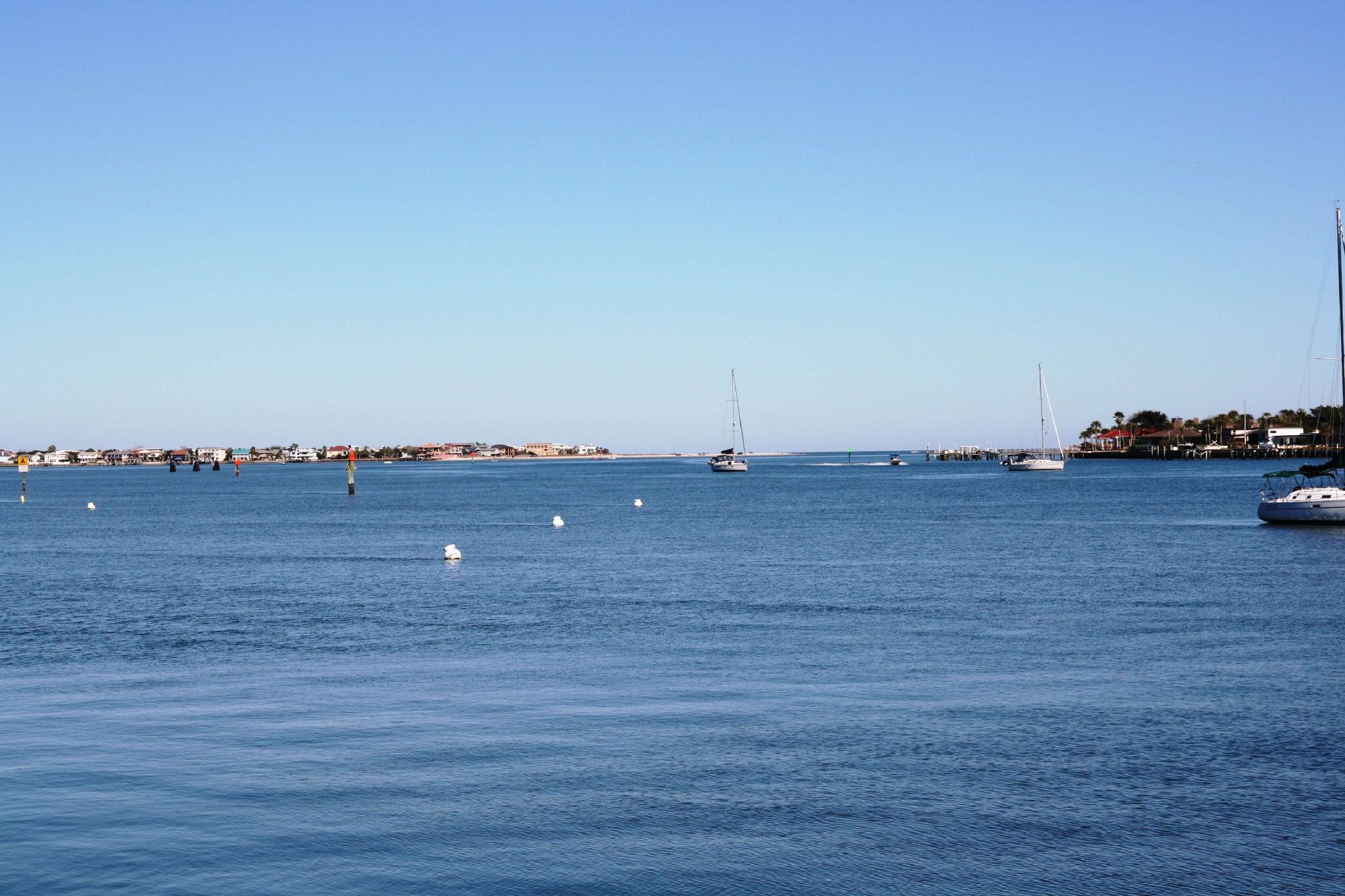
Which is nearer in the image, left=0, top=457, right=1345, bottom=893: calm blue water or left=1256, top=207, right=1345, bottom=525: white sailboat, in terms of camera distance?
left=0, top=457, right=1345, bottom=893: calm blue water

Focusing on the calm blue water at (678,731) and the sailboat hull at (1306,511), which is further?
the sailboat hull at (1306,511)

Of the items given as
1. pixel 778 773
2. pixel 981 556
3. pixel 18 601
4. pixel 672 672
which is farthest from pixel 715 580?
pixel 778 773

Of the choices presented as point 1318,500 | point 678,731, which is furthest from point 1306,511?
point 678,731

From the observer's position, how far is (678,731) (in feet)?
66.7

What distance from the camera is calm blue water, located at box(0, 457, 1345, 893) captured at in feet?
46.6

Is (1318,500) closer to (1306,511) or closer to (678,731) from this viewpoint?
(1306,511)

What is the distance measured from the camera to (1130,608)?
3650cm

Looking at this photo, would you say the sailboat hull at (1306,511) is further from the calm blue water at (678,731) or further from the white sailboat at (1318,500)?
the calm blue water at (678,731)

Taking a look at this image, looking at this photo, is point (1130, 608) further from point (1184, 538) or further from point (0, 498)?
point (0, 498)

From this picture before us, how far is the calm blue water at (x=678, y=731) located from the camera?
46.6ft

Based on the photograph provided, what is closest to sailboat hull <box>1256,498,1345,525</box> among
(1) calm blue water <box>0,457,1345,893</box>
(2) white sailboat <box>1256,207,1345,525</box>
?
(2) white sailboat <box>1256,207,1345,525</box>

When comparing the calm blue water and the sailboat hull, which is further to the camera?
the sailboat hull

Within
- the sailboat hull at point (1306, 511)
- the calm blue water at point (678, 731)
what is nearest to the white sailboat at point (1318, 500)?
the sailboat hull at point (1306, 511)

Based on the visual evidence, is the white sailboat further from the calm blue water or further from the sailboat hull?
the calm blue water
